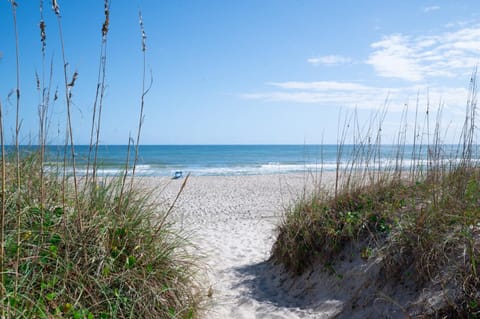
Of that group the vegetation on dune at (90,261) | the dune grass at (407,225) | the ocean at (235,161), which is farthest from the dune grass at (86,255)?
the dune grass at (407,225)

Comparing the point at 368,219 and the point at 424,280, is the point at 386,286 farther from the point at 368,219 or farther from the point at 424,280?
the point at 368,219

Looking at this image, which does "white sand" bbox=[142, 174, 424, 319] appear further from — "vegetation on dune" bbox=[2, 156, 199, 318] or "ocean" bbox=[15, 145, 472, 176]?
"ocean" bbox=[15, 145, 472, 176]

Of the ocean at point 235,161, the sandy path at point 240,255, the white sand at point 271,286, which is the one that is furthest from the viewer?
the ocean at point 235,161

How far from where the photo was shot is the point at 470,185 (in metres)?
3.74

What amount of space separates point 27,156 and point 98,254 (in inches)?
80.5

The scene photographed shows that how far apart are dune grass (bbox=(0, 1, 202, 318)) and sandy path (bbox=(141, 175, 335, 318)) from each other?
514 millimetres

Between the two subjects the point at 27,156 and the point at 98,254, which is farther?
the point at 27,156

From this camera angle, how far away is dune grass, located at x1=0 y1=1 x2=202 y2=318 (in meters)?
2.51

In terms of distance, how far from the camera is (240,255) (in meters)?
5.68

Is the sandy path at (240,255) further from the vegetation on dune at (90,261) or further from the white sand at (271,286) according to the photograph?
the vegetation on dune at (90,261)

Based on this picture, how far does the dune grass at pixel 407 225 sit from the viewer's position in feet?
9.46

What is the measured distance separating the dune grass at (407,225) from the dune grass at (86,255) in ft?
5.08

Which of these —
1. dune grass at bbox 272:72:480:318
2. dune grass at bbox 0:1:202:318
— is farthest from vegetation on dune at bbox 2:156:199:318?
dune grass at bbox 272:72:480:318

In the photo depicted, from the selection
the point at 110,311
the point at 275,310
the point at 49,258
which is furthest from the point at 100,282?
the point at 275,310
